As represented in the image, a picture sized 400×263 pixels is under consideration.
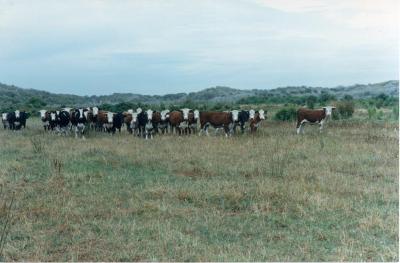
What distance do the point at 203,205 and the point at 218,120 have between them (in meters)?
14.3

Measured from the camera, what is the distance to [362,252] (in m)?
6.62

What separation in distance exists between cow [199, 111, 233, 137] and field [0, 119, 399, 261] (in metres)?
7.28

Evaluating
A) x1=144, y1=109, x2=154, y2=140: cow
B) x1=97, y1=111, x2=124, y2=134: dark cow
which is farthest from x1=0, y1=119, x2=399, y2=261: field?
x1=97, y1=111, x2=124, y2=134: dark cow

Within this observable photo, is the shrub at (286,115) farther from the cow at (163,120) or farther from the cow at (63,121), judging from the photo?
the cow at (63,121)

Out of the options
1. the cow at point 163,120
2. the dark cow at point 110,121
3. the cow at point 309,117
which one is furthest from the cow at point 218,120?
the dark cow at point 110,121

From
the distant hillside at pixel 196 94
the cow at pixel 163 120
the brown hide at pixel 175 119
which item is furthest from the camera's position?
the distant hillside at pixel 196 94

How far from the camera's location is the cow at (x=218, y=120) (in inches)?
917

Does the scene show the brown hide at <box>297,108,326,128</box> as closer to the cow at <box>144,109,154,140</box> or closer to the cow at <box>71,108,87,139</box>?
the cow at <box>144,109,154,140</box>

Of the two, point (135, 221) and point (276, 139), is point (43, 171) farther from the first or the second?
point (276, 139)

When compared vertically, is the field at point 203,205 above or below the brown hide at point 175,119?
below

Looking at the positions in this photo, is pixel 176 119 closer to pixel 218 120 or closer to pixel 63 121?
pixel 218 120

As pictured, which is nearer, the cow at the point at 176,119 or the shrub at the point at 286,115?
the cow at the point at 176,119

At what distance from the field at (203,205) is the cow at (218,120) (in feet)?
23.9

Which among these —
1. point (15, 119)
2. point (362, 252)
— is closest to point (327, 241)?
point (362, 252)
